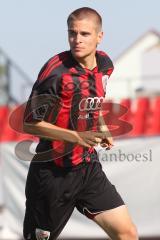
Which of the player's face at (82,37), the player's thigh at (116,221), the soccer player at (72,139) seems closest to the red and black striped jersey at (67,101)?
the soccer player at (72,139)

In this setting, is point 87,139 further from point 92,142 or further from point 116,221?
point 116,221

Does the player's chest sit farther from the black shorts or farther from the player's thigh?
the player's thigh

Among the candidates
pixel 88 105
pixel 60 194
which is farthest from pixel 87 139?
pixel 60 194

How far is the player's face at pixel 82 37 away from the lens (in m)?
5.35

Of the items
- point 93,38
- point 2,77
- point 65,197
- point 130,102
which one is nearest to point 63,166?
point 65,197

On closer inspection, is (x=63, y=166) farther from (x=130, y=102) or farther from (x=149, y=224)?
(x=130, y=102)

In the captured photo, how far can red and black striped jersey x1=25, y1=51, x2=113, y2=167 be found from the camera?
17.7 ft

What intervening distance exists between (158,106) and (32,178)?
19.0 feet

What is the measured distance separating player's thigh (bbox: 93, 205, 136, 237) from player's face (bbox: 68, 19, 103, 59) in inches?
45.2

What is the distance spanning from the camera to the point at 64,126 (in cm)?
555

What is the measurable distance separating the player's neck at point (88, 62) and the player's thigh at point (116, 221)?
1.04m

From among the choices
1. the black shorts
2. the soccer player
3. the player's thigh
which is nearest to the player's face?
the soccer player

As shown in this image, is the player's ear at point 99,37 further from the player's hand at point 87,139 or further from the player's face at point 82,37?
the player's hand at point 87,139

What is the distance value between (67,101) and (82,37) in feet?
1.54
